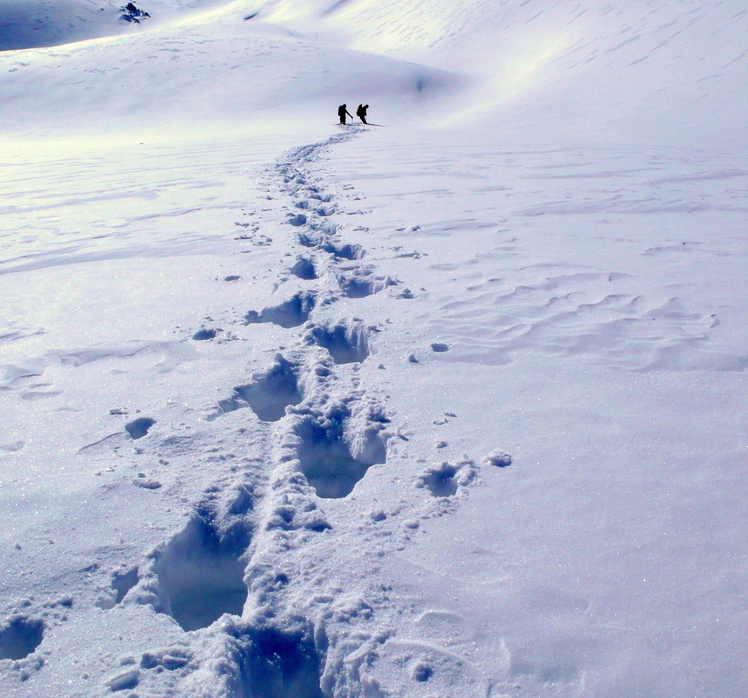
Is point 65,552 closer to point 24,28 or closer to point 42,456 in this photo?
point 42,456

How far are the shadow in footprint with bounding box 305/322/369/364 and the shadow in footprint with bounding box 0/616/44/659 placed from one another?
227 centimetres

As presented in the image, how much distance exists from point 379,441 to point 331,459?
269 millimetres

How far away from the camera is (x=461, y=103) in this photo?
23297 mm

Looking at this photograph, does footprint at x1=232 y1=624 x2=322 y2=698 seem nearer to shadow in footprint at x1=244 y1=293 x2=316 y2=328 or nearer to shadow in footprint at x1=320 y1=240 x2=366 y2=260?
shadow in footprint at x1=244 y1=293 x2=316 y2=328

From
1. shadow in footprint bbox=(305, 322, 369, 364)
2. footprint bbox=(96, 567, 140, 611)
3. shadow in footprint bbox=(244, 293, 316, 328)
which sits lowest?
footprint bbox=(96, 567, 140, 611)

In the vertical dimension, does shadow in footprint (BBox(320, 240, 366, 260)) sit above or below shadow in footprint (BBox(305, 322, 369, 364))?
above

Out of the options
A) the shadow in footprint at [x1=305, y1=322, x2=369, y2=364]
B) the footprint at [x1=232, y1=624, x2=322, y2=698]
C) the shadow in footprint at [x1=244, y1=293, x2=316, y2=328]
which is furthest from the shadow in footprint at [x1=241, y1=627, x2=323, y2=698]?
the shadow in footprint at [x1=244, y1=293, x2=316, y2=328]

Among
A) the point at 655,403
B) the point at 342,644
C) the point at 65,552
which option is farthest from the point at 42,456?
the point at 655,403

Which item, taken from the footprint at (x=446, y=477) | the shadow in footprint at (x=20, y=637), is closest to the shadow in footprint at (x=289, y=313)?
the footprint at (x=446, y=477)

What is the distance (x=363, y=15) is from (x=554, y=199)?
51536 mm

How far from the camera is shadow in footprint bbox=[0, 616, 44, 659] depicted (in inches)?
75.2

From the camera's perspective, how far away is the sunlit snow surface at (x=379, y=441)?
188cm

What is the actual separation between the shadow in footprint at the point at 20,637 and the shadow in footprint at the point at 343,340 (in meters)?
2.27

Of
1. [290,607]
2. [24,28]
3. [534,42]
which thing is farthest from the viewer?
[24,28]
